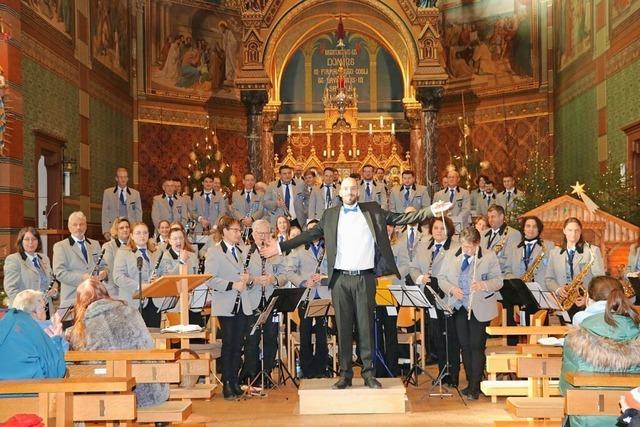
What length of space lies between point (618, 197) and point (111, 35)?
38.4ft

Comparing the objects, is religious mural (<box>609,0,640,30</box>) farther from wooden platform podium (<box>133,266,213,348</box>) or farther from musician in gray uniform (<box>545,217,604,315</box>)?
wooden platform podium (<box>133,266,213,348</box>)

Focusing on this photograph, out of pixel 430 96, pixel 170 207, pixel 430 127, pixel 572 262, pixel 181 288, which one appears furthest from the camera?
pixel 430 127

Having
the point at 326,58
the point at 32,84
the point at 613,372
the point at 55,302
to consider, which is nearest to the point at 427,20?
the point at 326,58

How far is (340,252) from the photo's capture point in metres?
8.46

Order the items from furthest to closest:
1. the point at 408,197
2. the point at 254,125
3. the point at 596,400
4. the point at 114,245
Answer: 1. the point at 254,125
2. the point at 408,197
3. the point at 114,245
4. the point at 596,400

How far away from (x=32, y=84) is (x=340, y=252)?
8.34 metres

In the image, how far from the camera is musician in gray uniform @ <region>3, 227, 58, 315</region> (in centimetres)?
977

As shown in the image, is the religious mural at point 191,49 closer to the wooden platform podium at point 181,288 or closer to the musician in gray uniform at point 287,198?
the musician in gray uniform at point 287,198

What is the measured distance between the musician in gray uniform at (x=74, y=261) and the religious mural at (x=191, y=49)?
11975 mm

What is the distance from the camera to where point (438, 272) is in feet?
33.8

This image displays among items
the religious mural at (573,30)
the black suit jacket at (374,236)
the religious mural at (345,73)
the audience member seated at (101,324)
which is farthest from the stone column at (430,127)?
the audience member seated at (101,324)

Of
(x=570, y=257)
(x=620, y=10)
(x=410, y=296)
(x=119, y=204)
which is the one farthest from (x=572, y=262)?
(x=119, y=204)

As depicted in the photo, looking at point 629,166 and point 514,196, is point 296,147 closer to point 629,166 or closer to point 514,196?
point 514,196

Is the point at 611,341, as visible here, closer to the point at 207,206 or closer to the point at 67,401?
the point at 67,401
